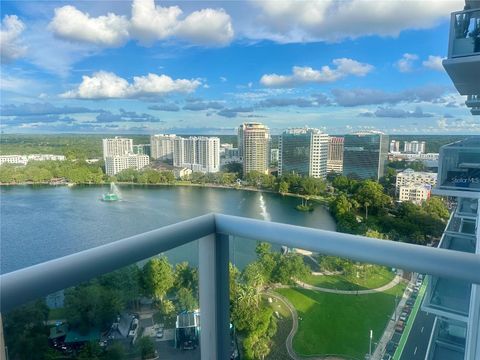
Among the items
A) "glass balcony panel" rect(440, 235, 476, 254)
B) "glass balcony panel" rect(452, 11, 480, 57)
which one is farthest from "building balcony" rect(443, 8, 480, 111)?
"glass balcony panel" rect(440, 235, 476, 254)

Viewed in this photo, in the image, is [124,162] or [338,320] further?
[124,162]

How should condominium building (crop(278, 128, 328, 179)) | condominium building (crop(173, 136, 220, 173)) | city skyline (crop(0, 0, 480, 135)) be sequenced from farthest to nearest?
city skyline (crop(0, 0, 480, 135)) < condominium building (crop(173, 136, 220, 173)) < condominium building (crop(278, 128, 328, 179))

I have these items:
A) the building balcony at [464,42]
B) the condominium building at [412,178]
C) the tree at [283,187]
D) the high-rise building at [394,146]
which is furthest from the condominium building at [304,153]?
the building balcony at [464,42]

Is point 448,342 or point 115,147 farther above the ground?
point 115,147

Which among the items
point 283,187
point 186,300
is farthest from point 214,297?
point 283,187

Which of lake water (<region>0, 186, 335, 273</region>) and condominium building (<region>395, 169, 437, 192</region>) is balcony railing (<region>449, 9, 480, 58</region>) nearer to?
condominium building (<region>395, 169, 437, 192</region>)

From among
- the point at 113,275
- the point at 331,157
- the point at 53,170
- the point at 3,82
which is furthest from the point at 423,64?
the point at 3,82

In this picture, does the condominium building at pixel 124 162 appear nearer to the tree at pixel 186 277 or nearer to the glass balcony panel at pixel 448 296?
the tree at pixel 186 277

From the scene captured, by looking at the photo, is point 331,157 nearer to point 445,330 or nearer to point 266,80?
point 445,330

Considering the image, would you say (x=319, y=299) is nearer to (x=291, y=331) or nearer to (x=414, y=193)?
(x=291, y=331)
